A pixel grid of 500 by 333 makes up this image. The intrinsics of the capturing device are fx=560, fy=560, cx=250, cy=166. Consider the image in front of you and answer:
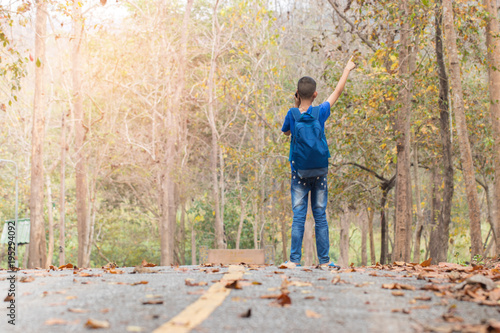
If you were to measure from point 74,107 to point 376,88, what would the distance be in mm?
16439

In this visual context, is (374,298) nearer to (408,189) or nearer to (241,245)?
(408,189)

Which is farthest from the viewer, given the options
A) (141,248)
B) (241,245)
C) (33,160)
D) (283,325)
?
(141,248)

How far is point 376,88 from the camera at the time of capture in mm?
13797

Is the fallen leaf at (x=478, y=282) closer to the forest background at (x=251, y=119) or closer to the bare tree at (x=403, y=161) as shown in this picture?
the forest background at (x=251, y=119)

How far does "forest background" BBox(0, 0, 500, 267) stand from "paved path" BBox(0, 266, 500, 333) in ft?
20.2

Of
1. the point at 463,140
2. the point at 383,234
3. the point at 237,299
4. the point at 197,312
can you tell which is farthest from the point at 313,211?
the point at 383,234

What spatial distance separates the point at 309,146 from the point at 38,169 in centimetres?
1699

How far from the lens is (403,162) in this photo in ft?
40.7

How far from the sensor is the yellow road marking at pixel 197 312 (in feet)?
10.4

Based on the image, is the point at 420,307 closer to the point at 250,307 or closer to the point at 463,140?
the point at 250,307

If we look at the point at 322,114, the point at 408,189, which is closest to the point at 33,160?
the point at 408,189

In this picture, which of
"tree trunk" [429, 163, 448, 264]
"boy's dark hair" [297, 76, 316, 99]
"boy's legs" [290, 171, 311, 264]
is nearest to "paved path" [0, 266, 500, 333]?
"boy's legs" [290, 171, 311, 264]

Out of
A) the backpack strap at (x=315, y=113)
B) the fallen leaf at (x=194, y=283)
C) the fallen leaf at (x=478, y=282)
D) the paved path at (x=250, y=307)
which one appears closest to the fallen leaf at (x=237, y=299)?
the paved path at (x=250, y=307)

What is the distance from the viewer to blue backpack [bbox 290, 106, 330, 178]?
654cm
